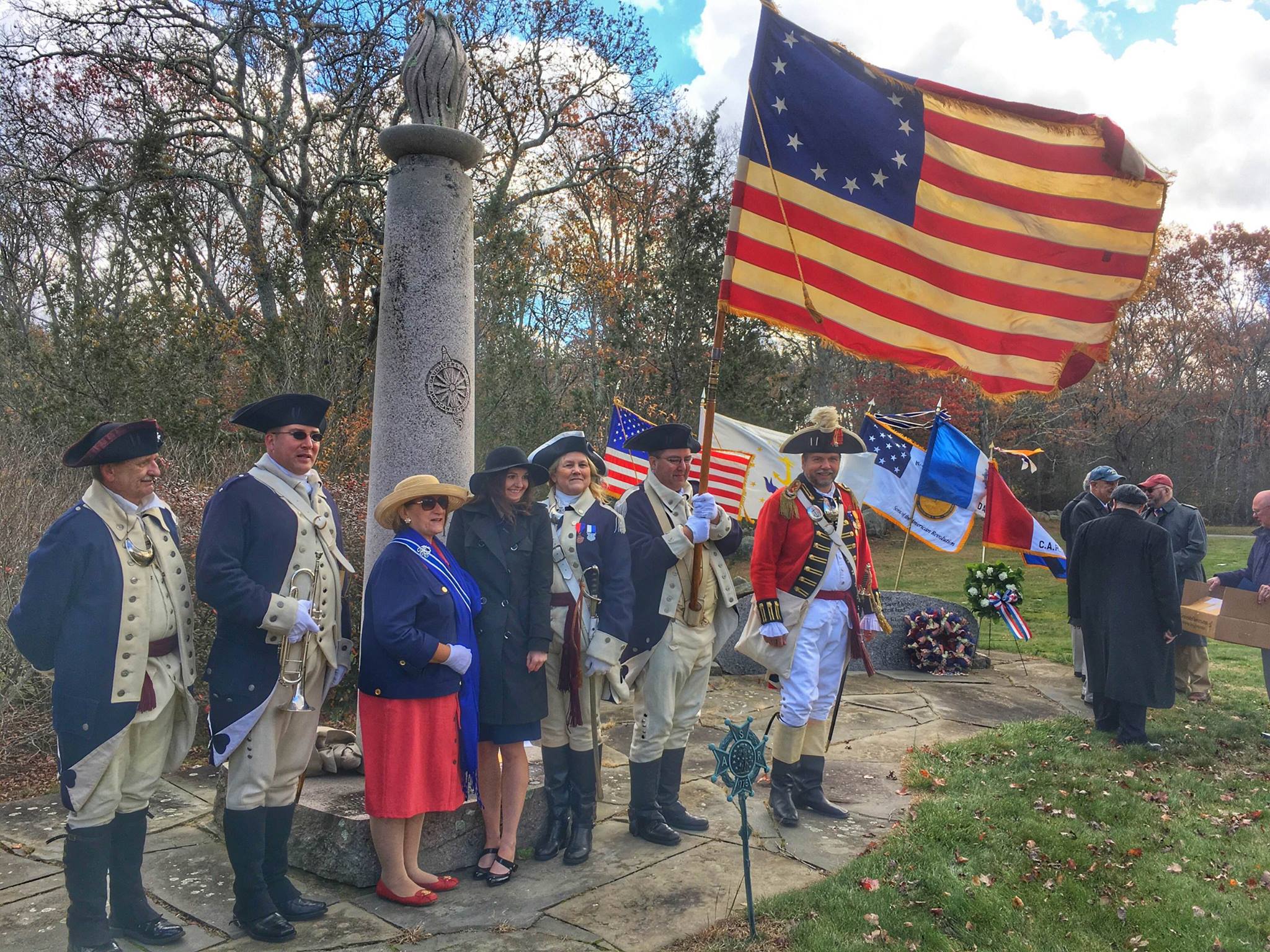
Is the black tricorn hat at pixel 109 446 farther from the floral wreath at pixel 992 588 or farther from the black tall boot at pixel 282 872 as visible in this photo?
the floral wreath at pixel 992 588

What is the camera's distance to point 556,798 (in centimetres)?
460

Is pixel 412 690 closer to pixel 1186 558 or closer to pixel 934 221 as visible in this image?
pixel 934 221

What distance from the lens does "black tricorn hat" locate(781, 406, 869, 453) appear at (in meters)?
5.20

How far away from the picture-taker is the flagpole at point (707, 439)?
4.21 m

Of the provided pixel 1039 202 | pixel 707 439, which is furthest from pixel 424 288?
pixel 1039 202

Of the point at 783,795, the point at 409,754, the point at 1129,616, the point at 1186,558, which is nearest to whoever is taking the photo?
the point at 409,754

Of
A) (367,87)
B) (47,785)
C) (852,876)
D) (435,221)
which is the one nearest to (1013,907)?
(852,876)

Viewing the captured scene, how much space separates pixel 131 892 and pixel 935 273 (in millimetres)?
4642

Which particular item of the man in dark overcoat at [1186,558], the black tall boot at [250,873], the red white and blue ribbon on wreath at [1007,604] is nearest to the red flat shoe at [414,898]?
the black tall boot at [250,873]

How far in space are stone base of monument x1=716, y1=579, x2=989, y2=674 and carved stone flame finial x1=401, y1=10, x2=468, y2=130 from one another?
5.13m

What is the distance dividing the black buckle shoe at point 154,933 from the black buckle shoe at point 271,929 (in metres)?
0.26

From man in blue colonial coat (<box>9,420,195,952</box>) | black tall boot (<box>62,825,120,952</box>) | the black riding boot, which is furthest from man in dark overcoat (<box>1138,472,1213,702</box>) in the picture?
black tall boot (<box>62,825,120,952</box>)

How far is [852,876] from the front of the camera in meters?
4.20

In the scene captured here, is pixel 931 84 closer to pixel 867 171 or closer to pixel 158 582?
pixel 867 171
